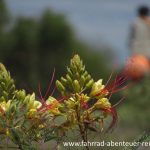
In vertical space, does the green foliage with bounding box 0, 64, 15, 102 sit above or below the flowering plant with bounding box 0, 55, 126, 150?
above

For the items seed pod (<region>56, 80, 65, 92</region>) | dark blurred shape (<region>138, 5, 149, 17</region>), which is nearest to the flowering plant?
seed pod (<region>56, 80, 65, 92</region>)

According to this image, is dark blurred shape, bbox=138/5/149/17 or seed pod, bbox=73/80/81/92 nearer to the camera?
seed pod, bbox=73/80/81/92

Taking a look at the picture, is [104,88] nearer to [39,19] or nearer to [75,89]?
[75,89]

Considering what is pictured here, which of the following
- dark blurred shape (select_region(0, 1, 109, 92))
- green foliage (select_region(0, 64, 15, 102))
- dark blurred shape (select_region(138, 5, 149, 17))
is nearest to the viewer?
green foliage (select_region(0, 64, 15, 102))

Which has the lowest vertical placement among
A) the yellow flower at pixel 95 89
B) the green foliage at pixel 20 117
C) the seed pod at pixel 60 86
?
the green foliage at pixel 20 117

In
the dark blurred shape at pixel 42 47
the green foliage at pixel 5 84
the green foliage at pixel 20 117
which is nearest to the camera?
the green foliage at pixel 20 117

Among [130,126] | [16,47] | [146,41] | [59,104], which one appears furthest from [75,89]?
[16,47]

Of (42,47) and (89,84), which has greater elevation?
(89,84)

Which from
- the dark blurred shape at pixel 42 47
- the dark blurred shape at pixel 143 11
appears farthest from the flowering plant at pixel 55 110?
the dark blurred shape at pixel 42 47

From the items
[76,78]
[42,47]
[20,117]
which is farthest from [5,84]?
[42,47]

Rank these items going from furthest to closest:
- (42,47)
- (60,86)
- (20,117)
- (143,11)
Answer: (42,47) → (143,11) → (60,86) → (20,117)

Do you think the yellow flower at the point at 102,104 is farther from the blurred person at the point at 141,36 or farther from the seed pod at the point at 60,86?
the blurred person at the point at 141,36

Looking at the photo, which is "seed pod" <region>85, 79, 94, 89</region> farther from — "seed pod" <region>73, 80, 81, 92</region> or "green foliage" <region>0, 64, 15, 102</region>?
"green foliage" <region>0, 64, 15, 102</region>

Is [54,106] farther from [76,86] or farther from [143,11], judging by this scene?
[143,11]
